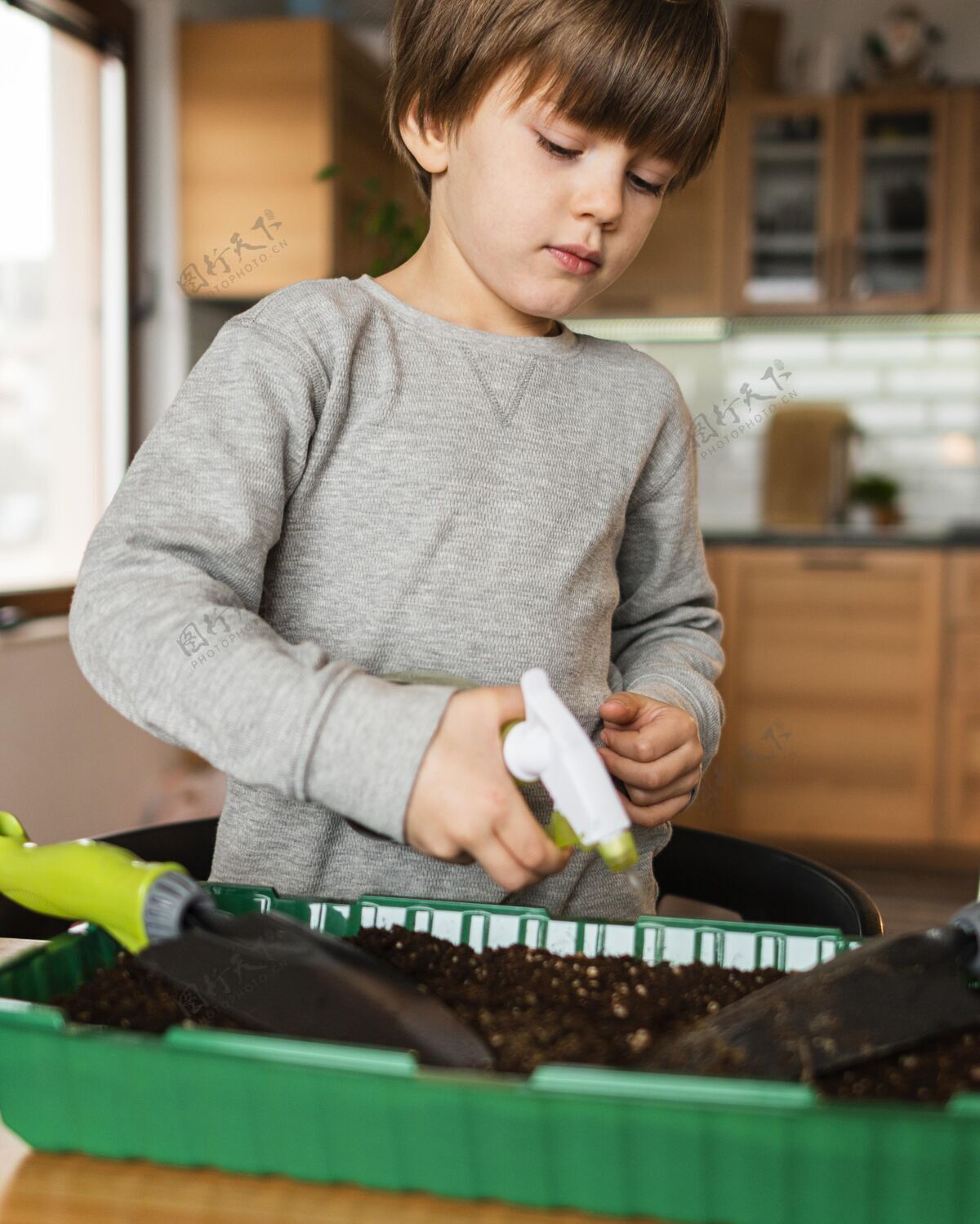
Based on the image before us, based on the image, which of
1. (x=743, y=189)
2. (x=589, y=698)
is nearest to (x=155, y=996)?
(x=589, y=698)

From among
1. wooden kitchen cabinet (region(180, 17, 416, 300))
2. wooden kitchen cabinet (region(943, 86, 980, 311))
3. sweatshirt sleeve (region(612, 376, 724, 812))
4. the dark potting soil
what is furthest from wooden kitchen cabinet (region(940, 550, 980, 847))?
the dark potting soil

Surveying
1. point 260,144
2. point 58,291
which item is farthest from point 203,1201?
point 260,144

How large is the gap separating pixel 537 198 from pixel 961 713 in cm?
286

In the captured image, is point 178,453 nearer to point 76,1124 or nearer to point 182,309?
point 76,1124

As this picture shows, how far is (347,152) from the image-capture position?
10.4 feet

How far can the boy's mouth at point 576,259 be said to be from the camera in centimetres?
77

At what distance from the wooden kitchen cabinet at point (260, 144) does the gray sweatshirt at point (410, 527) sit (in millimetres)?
2254

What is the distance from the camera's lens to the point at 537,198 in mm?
Result: 755

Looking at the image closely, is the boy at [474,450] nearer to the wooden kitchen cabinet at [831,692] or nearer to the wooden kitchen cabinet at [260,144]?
the wooden kitchen cabinet at [260,144]

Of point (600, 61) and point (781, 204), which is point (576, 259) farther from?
point (781, 204)

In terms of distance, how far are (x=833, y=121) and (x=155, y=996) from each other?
3.58 meters

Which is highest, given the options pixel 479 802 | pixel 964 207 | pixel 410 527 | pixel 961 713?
pixel 964 207

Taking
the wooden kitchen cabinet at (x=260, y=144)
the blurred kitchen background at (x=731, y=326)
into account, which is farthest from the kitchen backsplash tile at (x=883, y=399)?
the wooden kitchen cabinet at (x=260, y=144)

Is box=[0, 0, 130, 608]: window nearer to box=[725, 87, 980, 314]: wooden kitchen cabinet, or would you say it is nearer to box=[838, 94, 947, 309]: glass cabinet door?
box=[725, 87, 980, 314]: wooden kitchen cabinet
